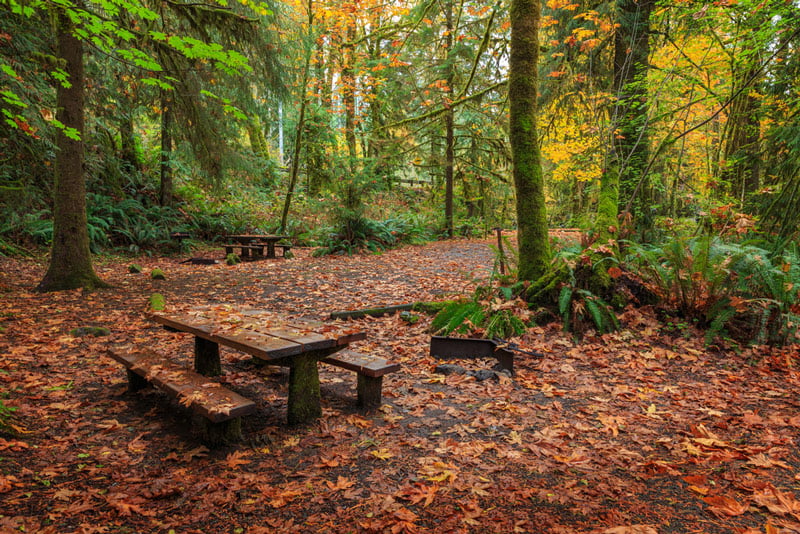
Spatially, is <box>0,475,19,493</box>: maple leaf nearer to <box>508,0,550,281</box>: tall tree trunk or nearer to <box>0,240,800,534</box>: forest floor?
<box>0,240,800,534</box>: forest floor

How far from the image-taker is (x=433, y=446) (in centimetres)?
295

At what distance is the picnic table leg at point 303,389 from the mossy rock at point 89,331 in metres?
3.37

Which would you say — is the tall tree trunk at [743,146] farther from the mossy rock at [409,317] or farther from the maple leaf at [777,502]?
the maple leaf at [777,502]

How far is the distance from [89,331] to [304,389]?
3.58 m

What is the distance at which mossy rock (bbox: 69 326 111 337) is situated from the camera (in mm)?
4988

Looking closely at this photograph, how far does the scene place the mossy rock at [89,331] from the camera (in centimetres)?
499

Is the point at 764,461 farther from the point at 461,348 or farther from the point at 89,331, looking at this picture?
the point at 89,331

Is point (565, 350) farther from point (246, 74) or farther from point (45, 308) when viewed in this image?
point (246, 74)

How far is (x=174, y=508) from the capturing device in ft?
7.45

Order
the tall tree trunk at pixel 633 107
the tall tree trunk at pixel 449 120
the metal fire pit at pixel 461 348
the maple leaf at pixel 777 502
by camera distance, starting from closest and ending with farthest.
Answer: the maple leaf at pixel 777 502 < the metal fire pit at pixel 461 348 < the tall tree trunk at pixel 633 107 < the tall tree trunk at pixel 449 120

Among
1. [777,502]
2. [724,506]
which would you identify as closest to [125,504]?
[724,506]

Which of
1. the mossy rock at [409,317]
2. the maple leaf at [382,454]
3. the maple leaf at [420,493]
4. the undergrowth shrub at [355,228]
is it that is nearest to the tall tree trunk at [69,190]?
the mossy rock at [409,317]

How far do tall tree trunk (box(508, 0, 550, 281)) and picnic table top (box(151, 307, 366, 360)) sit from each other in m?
3.20

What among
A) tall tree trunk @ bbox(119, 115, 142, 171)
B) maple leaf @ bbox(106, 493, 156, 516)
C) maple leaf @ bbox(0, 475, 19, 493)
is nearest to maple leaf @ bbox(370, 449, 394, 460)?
Result: maple leaf @ bbox(106, 493, 156, 516)
